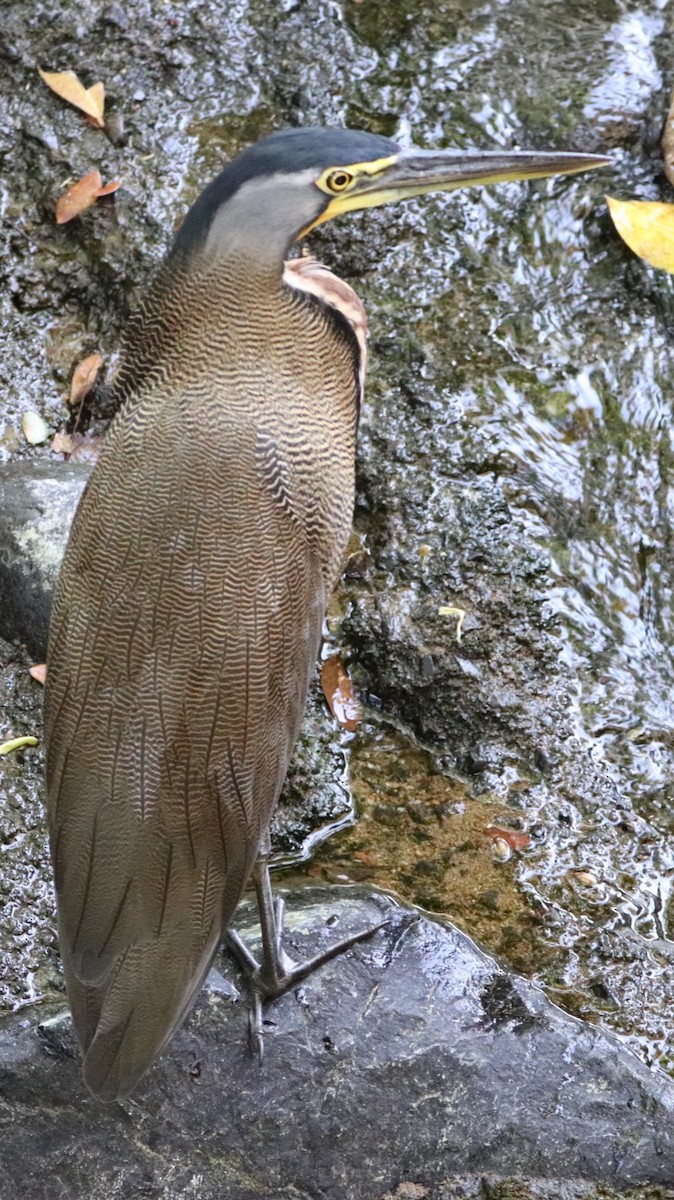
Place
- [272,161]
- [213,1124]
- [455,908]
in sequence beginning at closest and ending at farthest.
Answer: [272,161] → [213,1124] → [455,908]

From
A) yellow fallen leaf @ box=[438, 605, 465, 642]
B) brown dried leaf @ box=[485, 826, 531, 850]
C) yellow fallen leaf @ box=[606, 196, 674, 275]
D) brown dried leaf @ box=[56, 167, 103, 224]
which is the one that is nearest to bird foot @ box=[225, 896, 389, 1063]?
brown dried leaf @ box=[485, 826, 531, 850]

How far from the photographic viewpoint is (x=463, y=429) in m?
3.92

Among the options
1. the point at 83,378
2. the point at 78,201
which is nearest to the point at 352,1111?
the point at 83,378

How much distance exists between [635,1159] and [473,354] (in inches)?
92.1

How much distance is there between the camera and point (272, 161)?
227 centimetres

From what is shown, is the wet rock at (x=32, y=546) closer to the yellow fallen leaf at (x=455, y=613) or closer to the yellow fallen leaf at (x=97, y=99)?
the yellow fallen leaf at (x=455, y=613)

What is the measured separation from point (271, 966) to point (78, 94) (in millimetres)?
3010

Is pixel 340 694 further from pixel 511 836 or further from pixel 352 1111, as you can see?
pixel 352 1111

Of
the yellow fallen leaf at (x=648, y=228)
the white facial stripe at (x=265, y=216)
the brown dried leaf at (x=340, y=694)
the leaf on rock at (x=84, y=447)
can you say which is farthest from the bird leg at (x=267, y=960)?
the yellow fallen leaf at (x=648, y=228)

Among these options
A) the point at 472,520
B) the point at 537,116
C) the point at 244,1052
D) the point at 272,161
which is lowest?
the point at 244,1052

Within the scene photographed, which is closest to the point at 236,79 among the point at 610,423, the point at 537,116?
the point at 537,116

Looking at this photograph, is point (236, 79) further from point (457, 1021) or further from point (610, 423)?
point (457, 1021)

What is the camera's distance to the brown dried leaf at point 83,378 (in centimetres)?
407

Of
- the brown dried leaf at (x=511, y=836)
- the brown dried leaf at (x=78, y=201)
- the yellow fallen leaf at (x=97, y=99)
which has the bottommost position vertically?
the brown dried leaf at (x=511, y=836)
